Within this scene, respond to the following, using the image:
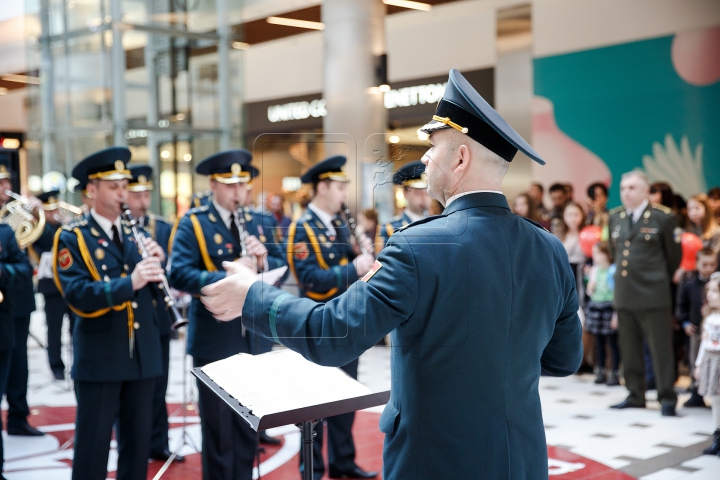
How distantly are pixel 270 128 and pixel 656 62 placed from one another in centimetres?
787

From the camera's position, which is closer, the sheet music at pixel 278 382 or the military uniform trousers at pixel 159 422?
the sheet music at pixel 278 382

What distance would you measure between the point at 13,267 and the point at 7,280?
80mm

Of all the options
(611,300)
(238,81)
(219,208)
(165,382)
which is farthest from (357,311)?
(238,81)

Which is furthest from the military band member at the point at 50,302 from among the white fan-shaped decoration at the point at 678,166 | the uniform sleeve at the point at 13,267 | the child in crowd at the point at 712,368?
the white fan-shaped decoration at the point at 678,166

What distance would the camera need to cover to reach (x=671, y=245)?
5.93m

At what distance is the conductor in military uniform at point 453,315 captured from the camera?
1591 millimetres

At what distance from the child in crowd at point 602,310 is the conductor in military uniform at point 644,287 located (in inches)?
27.9

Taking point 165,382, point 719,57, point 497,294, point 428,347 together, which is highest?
point 719,57

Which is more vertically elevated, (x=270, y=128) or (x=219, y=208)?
(x=270, y=128)

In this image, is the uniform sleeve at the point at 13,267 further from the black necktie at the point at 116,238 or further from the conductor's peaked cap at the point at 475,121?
the conductor's peaked cap at the point at 475,121

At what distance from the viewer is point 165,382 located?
479 cm

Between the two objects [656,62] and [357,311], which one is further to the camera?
[656,62]

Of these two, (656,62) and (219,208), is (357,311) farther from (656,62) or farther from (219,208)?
(656,62)

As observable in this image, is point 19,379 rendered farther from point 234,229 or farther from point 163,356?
point 234,229
